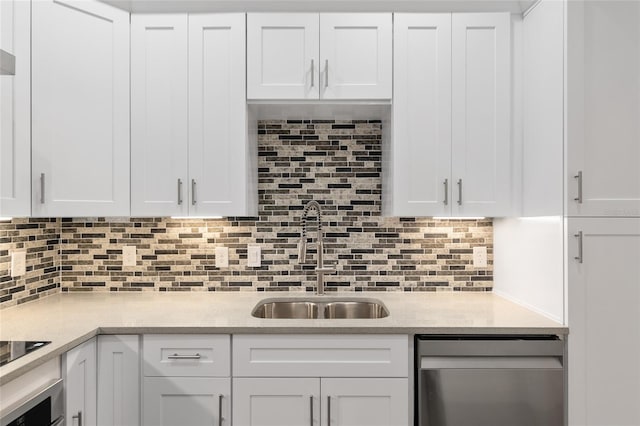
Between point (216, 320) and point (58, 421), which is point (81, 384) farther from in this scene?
point (216, 320)

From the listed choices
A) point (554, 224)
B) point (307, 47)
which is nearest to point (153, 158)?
point (307, 47)

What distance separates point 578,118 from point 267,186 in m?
1.51

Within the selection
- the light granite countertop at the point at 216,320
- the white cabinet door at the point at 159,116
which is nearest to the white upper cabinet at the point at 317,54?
the white cabinet door at the point at 159,116

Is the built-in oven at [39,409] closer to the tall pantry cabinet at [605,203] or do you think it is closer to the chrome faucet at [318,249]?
the chrome faucet at [318,249]

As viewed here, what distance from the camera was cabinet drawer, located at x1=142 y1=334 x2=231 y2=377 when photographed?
1.81 meters

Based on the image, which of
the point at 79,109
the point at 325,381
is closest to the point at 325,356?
the point at 325,381

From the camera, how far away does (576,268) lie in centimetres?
177

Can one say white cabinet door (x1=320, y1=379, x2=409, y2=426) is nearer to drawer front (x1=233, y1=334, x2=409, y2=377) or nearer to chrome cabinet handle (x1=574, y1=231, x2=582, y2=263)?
drawer front (x1=233, y1=334, x2=409, y2=377)

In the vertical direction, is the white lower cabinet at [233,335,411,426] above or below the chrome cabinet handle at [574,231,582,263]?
below

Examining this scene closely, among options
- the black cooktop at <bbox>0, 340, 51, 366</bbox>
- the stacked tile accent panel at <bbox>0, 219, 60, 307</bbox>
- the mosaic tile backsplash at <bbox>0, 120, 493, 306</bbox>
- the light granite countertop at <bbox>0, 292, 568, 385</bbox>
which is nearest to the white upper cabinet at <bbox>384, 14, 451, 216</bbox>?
the mosaic tile backsplash at <bbox>0, 120, 493, 306</bbox>

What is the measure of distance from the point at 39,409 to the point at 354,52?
188cm

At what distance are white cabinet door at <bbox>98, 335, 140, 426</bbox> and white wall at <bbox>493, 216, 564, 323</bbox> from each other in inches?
67.2

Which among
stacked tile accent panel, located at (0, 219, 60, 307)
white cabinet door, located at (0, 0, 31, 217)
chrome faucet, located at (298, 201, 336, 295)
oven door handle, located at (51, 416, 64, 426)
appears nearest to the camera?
oven door handle, located at (51, 416, 64, 426)

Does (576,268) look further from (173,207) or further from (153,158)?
(153,158)
